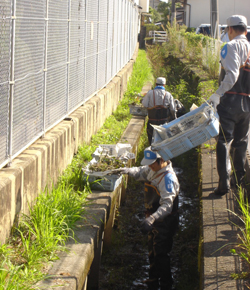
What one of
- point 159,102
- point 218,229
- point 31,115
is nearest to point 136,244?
point 218,229

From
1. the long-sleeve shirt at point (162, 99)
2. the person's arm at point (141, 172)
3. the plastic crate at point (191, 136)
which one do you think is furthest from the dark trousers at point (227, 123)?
the long-sleeve shirt at point (162, 99)

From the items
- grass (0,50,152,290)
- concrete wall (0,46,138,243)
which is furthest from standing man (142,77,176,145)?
grass (0,50,152,290)

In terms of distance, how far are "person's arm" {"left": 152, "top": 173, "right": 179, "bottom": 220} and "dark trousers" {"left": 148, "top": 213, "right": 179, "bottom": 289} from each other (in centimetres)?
30

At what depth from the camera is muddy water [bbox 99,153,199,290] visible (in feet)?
18.9

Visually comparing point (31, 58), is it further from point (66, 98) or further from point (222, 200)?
point (222, 200)

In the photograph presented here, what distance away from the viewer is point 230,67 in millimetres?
5371

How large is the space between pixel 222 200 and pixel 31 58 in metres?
2.78

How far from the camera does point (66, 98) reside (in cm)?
692

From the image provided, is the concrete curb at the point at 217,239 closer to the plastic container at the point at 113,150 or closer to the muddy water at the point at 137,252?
the muddy water at the point at 137,252

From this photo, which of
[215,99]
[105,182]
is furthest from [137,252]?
[215,99]

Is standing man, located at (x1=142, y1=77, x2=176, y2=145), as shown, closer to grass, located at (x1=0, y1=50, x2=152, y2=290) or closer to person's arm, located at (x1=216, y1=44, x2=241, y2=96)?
grass, located at (x1=0, y1=50, x2=152, y2=290)

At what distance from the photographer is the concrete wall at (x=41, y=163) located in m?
4.15

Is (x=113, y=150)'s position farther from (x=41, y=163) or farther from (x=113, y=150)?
(x=41, y=163)

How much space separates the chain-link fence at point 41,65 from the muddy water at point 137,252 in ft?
6.36
